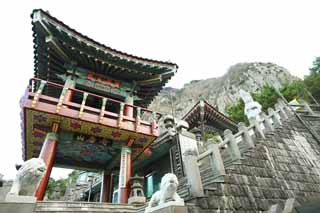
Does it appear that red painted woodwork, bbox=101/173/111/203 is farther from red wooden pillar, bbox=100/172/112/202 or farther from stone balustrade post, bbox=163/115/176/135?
stone balustrade post, bbox=163/115/176/135

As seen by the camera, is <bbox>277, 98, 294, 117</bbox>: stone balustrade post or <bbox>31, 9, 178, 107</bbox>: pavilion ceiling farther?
<bbox>277, 98, 294, 117</bbox>: stone balustrade post

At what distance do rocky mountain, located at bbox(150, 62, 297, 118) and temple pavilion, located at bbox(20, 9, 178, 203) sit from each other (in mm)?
26461

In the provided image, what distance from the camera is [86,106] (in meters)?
8.43

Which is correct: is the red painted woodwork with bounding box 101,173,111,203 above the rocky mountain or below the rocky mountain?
below

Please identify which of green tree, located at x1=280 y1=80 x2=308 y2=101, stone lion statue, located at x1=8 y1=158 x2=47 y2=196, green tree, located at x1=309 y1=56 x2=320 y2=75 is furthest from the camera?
green tree, located at x1=309 y1=56 x2=320 y2=75

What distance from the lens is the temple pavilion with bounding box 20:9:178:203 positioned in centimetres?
776

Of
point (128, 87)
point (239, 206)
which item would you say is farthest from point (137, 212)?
point (128, 87)

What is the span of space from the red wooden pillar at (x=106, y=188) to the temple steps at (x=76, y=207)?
5318mm

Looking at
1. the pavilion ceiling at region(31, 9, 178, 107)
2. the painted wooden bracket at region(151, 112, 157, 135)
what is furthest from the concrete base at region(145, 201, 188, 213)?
the pavilion ceiling at region(31, 9, 178, 107)

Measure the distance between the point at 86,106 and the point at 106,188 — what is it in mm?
5246

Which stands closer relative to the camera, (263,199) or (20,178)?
(20,178)

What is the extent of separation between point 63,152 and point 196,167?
25.9 ft

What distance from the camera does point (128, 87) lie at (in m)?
11.2

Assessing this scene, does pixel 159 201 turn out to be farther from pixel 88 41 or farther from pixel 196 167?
pixel 88 41
